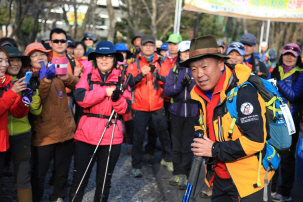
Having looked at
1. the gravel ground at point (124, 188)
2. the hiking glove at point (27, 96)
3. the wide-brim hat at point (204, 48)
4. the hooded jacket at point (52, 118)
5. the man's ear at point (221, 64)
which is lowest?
the gravel ground at point (124, 188)

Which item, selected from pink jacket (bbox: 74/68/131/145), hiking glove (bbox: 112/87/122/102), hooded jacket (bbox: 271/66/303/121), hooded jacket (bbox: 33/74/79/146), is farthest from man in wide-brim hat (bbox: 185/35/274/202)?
hooded jacket (bbox: 271/66/303/121)

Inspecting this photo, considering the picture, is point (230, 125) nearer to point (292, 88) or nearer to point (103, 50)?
point (103, 50)

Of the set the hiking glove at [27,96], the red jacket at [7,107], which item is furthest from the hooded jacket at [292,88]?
the red jacket at [7,107]

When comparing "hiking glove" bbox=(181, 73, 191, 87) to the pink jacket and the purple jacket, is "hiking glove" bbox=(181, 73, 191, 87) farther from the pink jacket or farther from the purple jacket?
the pink jacket

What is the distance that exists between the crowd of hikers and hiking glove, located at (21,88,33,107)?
0.01 meters

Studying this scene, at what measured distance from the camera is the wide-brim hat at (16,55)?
4.05 metres

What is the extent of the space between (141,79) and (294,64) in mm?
2660

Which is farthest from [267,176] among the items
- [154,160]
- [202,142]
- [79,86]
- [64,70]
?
[154,160]

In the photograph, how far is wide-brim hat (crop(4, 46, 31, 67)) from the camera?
13.3ft

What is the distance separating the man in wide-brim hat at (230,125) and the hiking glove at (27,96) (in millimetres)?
1892

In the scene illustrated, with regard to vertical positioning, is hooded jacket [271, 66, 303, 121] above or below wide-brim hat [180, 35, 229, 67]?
below

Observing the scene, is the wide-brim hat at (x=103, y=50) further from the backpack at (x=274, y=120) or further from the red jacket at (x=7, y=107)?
the backpack at (x=274, y=120)

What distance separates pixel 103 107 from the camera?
157 inches

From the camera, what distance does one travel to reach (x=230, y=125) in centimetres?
263
